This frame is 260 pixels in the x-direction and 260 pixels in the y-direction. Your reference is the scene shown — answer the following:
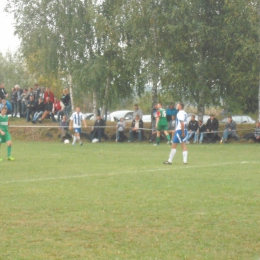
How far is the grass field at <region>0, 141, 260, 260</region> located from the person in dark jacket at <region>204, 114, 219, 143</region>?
16.5 m

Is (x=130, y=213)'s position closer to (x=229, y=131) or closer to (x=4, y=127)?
(x=4, y=127)

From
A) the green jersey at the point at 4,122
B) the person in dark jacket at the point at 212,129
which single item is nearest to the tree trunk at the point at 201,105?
the person in dark jacket at the point at 212,129

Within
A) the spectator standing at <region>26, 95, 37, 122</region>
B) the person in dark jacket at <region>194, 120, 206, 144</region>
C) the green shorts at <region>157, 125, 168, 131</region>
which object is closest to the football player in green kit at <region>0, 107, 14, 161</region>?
the green shorts at <region>157, 125, 168, 131</region>

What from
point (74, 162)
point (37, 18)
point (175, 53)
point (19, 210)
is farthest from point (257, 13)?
point (19, 210)

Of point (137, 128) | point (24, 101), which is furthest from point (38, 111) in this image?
point (137, 128)

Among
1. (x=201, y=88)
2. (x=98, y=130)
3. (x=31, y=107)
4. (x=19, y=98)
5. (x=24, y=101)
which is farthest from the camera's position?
(x=19, y=98)

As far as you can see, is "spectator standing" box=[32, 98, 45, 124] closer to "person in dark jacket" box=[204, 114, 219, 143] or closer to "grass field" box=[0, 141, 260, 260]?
"person in dark jacket" box=[204, 114, 219, 143]

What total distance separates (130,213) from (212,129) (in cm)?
2518

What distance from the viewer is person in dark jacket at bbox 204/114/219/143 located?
35094 mm

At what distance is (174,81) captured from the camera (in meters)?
37.6

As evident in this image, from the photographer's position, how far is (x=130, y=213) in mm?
10312

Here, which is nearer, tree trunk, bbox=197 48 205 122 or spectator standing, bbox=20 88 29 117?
tree trunk, bbox=197 48 205 122

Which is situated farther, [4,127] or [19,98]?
[19,98]

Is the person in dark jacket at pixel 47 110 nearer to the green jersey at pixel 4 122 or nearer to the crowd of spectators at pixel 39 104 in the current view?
the crowd of spectators at pixel 39 104
